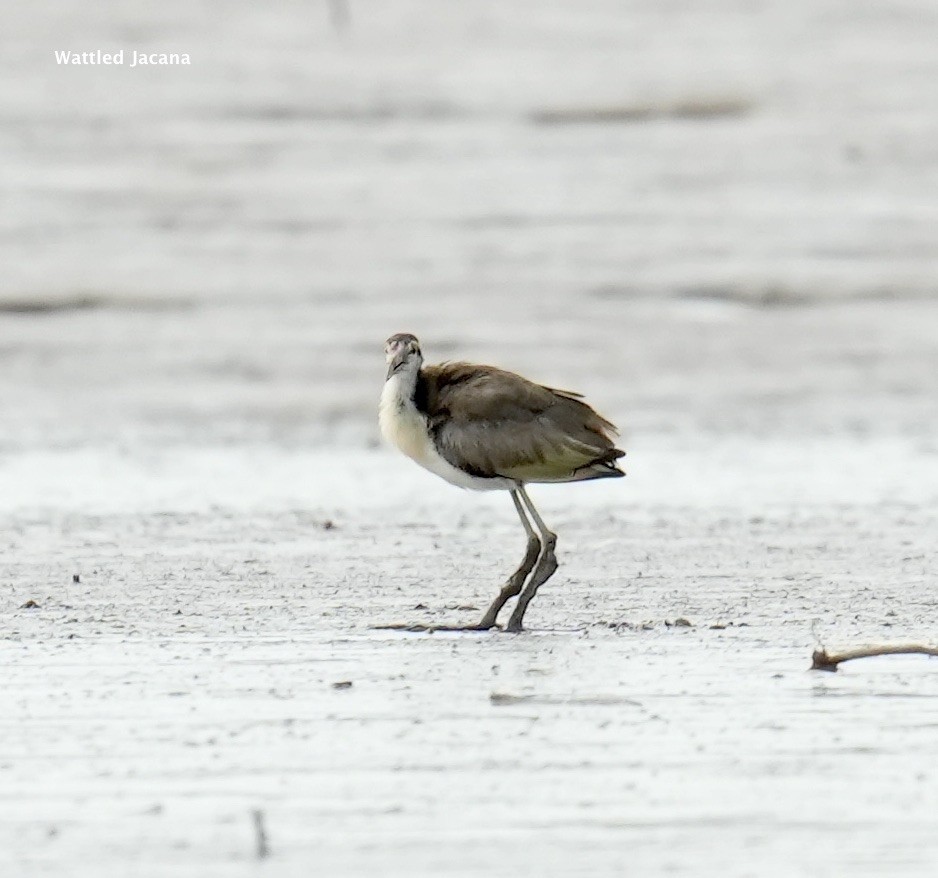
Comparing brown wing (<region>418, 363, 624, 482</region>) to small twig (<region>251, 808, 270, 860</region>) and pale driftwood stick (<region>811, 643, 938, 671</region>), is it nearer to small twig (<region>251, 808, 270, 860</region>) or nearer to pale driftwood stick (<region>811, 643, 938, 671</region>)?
pale driftwood stick (<region>811, 643, 938, 671</region>)

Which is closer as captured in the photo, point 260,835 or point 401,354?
point 260,835

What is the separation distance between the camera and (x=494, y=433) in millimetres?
6535

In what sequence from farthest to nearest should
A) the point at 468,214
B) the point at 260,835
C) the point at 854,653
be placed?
the point at 468,214 < the point at 854,653 < the point at 260,835

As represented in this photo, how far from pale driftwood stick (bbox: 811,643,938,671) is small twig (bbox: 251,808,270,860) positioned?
1817 millimetres

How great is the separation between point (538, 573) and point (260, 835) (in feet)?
8.57

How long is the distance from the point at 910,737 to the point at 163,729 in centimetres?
171

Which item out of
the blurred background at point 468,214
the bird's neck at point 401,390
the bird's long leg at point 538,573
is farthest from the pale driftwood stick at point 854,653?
the blurred background at point 468,214

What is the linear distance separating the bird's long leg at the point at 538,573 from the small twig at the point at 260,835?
215 centimetres

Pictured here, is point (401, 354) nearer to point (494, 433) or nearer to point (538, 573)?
point (494, 433)

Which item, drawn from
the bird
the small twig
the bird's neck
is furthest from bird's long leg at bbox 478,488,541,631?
the small twig

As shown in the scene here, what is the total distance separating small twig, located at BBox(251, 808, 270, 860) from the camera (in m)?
3.99

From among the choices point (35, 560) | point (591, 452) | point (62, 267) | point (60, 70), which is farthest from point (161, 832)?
point (60, 70)

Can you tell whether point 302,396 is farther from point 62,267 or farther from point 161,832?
point 161,832

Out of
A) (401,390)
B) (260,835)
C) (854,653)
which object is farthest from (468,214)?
(260,835)
